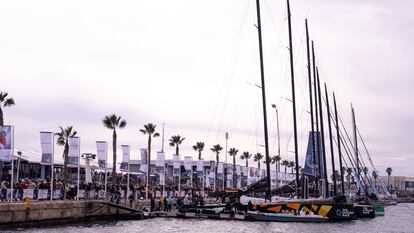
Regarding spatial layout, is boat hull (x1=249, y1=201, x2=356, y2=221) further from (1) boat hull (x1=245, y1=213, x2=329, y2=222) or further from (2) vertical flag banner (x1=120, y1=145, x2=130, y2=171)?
(2) vertical flag banner (x1=120, y1=145, x2=130, y2=171)

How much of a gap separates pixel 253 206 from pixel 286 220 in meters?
3.28

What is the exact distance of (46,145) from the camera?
152 feet

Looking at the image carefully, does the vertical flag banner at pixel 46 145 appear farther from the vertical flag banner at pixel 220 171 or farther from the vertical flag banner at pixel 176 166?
the vertical flag banner at pixel 220 171

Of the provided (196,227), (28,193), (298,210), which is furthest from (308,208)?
(28,193)

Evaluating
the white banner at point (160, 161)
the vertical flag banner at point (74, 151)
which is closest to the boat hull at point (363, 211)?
the white banner at point (160, 161)

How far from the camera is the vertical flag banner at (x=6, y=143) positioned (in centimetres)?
4053

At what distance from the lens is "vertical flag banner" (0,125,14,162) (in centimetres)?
4053

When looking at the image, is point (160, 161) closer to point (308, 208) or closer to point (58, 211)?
point (308, 208)

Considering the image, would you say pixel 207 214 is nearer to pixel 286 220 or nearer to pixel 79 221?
pixel 286 220

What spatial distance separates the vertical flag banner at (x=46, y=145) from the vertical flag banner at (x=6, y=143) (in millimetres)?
5137

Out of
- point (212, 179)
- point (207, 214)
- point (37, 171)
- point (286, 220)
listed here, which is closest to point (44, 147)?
point (207, 214)

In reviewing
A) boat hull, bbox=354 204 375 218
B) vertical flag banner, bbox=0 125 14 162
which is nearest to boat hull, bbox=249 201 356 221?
boat hull, bbox=354 204 375 218

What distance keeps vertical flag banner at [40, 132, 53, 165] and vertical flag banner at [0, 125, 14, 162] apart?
5.14 meters

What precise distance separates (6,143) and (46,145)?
576cm
